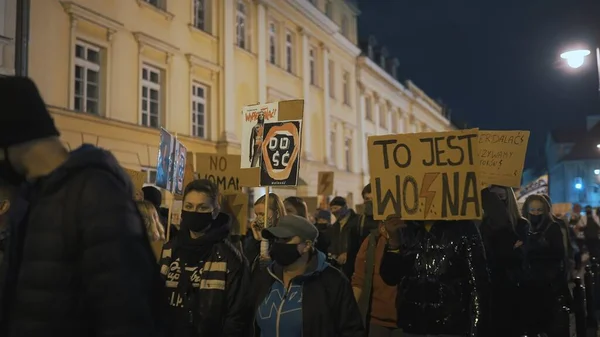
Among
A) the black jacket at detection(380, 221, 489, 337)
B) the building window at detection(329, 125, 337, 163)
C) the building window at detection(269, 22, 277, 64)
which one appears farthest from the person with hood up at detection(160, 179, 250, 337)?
the building window at detection(329, 125, 337, 163)

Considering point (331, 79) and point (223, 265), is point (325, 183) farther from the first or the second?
point (331, 79)

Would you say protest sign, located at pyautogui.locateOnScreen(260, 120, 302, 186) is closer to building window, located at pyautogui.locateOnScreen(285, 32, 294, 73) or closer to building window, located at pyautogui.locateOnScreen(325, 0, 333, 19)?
building window, located at pyautogui.locateOnScreen(285, 32, 294, 73)

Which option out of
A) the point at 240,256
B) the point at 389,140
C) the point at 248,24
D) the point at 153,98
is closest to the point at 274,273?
the point at 240,256

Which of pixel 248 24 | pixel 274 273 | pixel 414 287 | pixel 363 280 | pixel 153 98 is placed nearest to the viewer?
pixel 274 273

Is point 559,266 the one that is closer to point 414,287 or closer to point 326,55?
point 414,287

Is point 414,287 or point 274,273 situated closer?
point 274,273

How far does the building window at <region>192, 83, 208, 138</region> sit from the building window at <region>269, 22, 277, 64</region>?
5.73 m

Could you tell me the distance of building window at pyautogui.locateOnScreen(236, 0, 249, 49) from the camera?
2434cm

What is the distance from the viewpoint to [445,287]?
465 centimetres

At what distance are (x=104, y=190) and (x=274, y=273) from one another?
2.17 metres

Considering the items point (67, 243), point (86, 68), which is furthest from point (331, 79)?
point (67, 243)

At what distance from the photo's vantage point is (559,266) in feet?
22.9

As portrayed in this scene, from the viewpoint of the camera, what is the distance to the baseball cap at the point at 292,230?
13.6 ft

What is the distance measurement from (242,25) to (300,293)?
2174 cm
